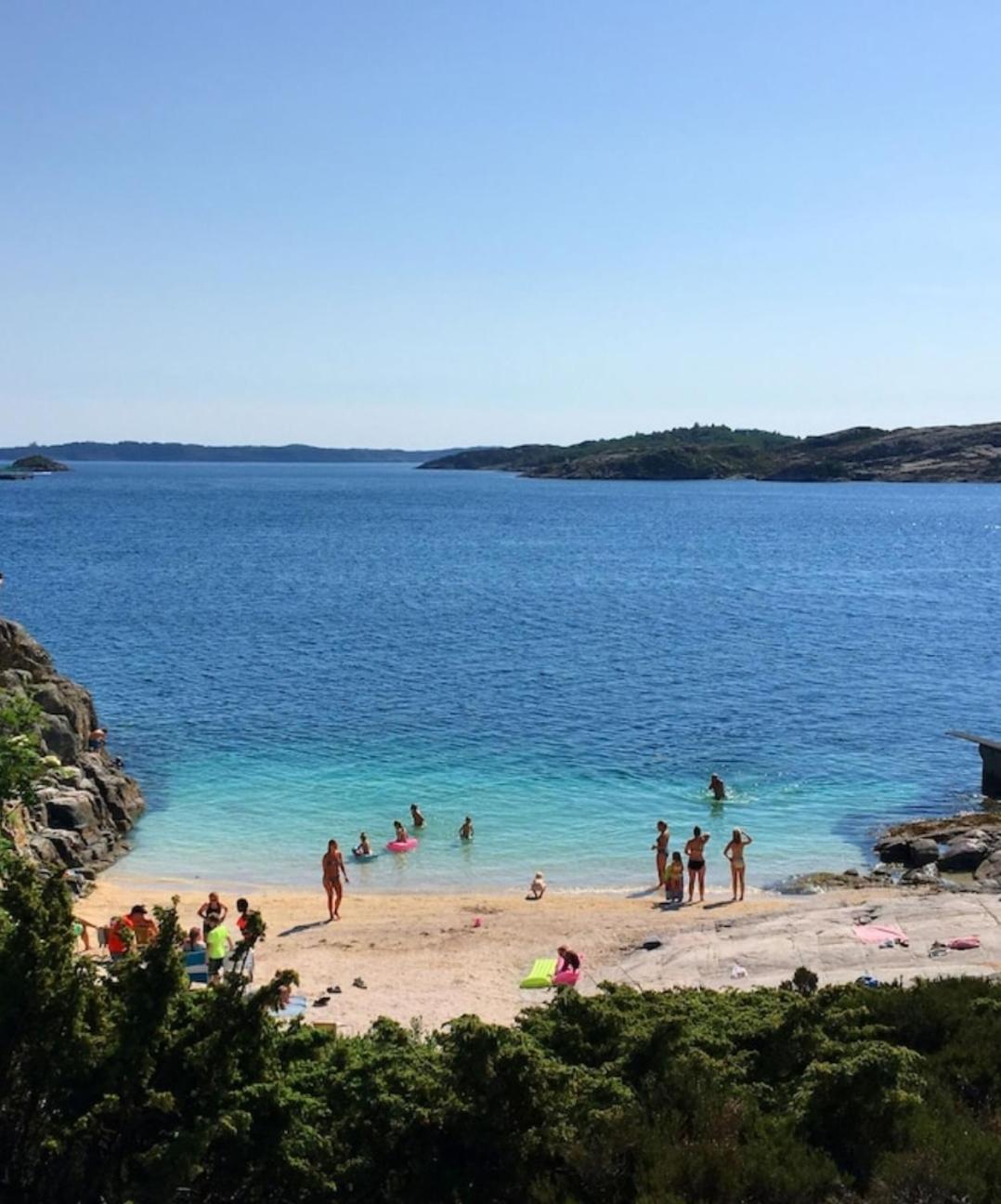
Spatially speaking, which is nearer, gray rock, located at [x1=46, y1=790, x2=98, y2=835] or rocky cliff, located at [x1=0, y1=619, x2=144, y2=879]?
rocky cliff, located at [x1=0, y1=619, x2=144, y2=879]

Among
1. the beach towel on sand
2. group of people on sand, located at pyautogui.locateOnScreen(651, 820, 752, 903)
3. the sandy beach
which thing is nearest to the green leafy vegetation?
the sandy beach

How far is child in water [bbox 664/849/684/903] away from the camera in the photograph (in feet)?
80.5

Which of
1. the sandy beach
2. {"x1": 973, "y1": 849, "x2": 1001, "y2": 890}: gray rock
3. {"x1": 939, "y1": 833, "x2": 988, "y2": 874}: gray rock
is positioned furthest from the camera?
{"x1": 939, "y1": 833, "x2": 988, "y2": 874}: gray rock

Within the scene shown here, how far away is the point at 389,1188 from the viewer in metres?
9.20

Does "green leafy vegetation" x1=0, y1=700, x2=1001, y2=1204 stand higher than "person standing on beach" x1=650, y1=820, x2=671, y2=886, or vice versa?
"green leafy vegetation" x1=0, y1=700, x2=1001, y2=1204

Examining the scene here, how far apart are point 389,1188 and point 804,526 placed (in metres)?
125

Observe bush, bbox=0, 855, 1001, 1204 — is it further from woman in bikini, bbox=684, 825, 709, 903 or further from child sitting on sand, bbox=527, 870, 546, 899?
child sitting on sand, bbox=527, 870, 546, 899

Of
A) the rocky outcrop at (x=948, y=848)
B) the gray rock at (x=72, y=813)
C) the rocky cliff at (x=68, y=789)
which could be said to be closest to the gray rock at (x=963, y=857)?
the rocky outcrop at (x=948, y=848)

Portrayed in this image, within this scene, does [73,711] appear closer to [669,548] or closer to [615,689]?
[615,689]

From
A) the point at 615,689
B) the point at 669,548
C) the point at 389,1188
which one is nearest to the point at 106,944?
the point at 389,1188

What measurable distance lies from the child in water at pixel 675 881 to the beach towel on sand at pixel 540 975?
527 centimetres

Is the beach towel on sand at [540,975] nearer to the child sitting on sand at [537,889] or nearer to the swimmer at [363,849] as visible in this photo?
the child sitting on sand at [537,889]

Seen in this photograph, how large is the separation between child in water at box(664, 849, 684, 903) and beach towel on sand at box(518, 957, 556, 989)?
5.27m

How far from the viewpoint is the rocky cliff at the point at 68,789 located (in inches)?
1030
